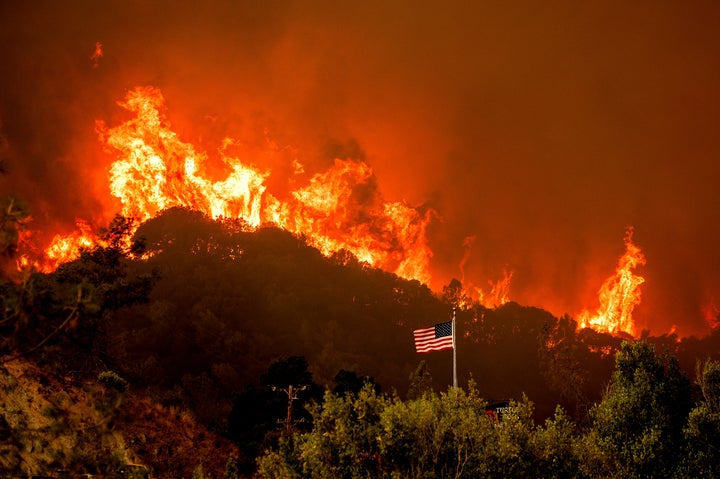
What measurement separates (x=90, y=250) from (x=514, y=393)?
301 feet

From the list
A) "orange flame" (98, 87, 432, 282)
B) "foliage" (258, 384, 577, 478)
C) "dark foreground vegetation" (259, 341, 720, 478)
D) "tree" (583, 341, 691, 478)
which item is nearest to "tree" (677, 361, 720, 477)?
"dark foreground vegetation" (259, 341, 720, 478)

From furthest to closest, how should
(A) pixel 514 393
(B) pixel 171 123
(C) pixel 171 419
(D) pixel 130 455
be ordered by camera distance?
(B) pixel 171 123, (A) pixel 514 393, (C) pixel 171 419, (D) pixel 130 455

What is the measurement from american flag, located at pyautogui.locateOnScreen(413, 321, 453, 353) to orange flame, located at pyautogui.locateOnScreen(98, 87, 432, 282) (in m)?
91.8

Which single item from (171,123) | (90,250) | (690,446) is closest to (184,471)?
(90,250)

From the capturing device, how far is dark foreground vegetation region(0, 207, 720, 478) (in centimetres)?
2441

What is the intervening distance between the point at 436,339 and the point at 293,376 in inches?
1172

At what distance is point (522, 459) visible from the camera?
26875 millimetres

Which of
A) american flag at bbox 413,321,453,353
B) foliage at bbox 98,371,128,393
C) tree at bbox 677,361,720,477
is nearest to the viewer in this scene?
tree at bbox 677,361,720,477

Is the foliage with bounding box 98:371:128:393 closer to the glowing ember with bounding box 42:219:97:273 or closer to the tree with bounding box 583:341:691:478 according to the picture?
the tree with bounding box 583:341:691:478

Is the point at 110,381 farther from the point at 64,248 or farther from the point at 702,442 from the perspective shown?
the point at 64,248

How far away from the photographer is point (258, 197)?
160 meters

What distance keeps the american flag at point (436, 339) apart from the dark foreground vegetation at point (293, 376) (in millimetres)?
5199

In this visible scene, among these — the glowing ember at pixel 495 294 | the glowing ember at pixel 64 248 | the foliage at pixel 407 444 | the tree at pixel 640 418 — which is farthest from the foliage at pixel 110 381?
the glowing ember at pixel 495 294

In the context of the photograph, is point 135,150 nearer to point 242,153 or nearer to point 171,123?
point 171,123
